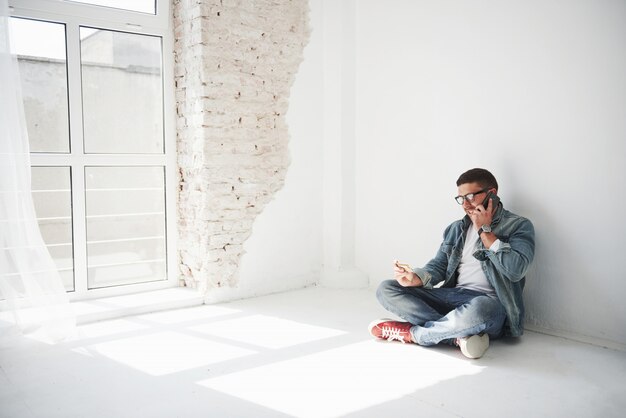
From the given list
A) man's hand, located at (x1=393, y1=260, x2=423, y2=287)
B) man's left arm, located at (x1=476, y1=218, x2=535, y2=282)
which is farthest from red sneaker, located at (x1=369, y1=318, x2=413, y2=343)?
man's left arm, located at (x1=476, y1=218, x2=535, y2=282)

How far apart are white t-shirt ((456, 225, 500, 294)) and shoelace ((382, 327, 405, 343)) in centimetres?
44

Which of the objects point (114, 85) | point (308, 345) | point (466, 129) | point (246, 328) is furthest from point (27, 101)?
point (466, 129)

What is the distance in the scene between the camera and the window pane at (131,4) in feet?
11.5

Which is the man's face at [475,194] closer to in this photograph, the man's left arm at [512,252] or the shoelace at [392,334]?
the man's left arm at [512,252]

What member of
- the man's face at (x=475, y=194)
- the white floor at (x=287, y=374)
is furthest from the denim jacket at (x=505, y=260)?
the white floor at (x=287, y=374)

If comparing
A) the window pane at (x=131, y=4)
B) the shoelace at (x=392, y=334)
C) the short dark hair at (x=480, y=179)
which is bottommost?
the shoelace at (x=392, y=334)

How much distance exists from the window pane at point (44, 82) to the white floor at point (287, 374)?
3.78 feet

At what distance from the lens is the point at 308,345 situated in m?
2.93

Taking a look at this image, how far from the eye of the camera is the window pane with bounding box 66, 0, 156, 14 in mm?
3512

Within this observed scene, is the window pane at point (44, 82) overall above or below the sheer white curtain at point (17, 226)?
above

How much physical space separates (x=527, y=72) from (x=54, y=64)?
2.72 m

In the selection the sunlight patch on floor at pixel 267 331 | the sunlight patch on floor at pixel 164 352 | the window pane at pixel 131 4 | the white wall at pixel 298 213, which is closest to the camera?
the sunlight patch on floor at pixel 164 352

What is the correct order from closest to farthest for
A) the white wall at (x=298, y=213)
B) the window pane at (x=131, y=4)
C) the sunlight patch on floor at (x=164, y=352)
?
the sunlight patch on floor at (x=164, y=352)
the window pane at (x=131, y=4)
the white wall at (x=298, y=213)

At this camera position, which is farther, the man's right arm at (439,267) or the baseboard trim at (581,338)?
the man's right arm at (439,267)
